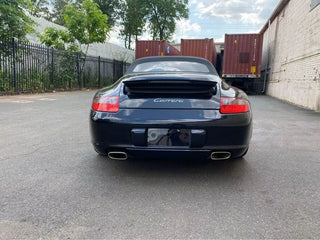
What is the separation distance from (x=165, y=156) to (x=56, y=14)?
54.1 m

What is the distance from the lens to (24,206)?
84.0 inches

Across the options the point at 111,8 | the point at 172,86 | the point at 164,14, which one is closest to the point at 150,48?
the point at 172,86

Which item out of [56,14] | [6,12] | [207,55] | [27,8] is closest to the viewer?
[6,12]

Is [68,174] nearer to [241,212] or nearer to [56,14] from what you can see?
[241,212]

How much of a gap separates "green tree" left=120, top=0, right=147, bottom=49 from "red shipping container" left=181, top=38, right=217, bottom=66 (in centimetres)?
2370

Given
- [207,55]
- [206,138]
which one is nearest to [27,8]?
[207,55]

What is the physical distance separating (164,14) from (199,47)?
79.1 ft

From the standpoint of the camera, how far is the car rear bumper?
7.97 ft

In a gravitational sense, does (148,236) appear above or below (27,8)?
below

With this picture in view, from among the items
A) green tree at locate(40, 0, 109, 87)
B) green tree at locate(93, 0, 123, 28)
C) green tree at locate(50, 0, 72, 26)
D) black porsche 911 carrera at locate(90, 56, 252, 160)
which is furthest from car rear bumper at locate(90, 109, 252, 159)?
green tree at locate(50, 0, 72, 26)

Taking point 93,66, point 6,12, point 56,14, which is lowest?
point 93,66

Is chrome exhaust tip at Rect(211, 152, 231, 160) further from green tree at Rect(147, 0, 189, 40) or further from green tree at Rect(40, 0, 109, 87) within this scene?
green tree at Rect(147, 0, 189, 40)

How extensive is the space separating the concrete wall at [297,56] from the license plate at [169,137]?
7.73m

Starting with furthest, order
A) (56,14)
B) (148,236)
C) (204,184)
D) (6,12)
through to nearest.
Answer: (56,14) → (6,12) → (204,184) → (148,236)
